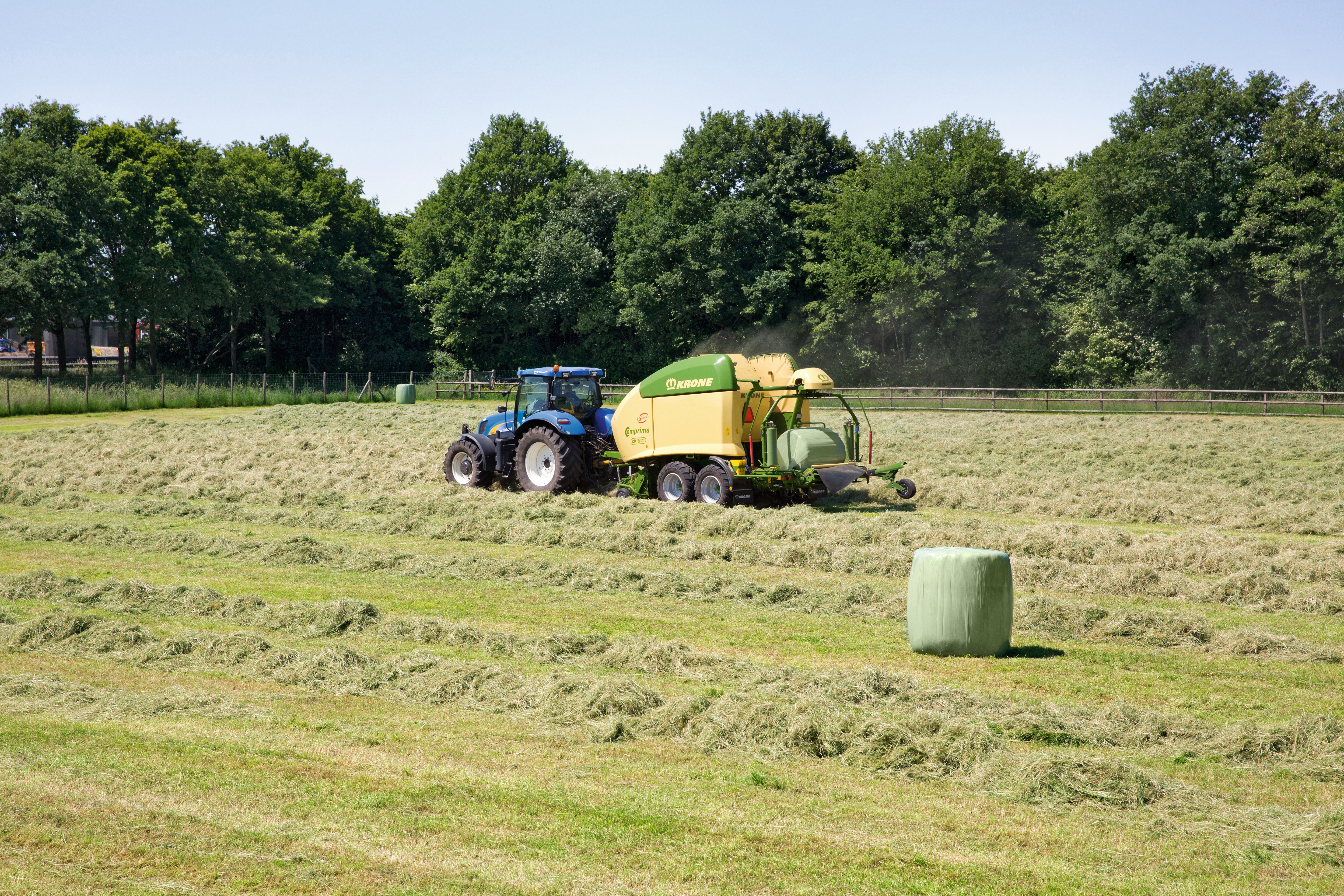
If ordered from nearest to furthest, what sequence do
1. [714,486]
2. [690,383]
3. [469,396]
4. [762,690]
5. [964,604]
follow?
[762,690] < [964,604] < [714,486] < [690,383] < [469,396]

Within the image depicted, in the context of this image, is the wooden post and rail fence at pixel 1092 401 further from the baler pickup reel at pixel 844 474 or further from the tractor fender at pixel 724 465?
the tractor fender at pixel 724 465

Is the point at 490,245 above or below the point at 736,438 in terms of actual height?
above

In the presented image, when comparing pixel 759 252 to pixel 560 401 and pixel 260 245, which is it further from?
pixel 560 401

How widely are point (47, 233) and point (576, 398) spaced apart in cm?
3484

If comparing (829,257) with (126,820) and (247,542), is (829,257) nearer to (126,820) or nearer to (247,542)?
(247,542)

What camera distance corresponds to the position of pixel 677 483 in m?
16.3

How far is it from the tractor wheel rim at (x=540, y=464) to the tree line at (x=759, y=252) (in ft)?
105

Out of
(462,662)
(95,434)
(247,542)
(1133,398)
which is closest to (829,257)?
(1133,398)

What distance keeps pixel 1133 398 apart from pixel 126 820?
→ 40.1 meters

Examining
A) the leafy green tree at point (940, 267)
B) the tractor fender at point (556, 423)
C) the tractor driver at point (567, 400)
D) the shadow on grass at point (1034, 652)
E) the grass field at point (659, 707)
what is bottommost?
the shadow on grass at point (1034, 652)

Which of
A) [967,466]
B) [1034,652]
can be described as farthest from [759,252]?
[1034,652]

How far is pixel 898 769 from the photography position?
18.9ft

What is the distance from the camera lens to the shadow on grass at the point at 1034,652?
8.27 meters

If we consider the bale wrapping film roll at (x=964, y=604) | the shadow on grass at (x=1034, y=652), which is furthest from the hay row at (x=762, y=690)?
the shadow on grass at (x=1034, y=652)
